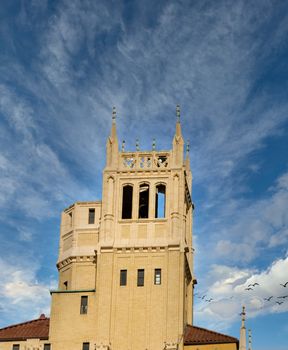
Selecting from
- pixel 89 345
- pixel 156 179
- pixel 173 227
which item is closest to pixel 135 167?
pixel 156 179

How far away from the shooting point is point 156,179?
81.6 metres

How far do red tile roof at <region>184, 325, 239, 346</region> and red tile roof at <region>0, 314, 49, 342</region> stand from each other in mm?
13443

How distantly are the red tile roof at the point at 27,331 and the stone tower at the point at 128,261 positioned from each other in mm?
2325

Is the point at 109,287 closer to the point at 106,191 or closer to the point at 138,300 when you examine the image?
the point at 138,300

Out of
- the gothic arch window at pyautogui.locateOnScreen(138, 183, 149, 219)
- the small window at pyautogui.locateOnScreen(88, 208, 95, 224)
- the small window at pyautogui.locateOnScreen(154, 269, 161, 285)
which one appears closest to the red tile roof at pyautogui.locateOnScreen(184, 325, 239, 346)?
the small window at pyautogui.locateOnScreen(154, 269, 161, 285)

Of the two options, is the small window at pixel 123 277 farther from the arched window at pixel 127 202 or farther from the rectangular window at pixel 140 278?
the arched window at pixel 127 202

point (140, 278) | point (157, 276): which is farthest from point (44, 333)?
point (157, 276)

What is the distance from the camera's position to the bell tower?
74.7m

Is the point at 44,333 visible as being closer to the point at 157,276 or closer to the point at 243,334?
the point at 157,276

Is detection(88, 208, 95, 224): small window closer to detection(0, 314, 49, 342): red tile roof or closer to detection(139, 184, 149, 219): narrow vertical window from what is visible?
detection(139, 184, 149, 219): narrow vertical window

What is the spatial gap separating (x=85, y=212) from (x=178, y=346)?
18.1 m

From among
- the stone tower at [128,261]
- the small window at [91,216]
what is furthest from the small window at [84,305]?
the small window at [91,216]

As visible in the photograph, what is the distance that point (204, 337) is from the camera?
245ft

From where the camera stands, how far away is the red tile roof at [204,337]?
2891 inches
